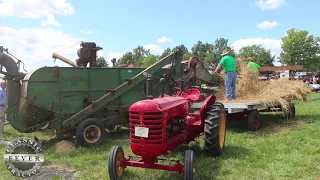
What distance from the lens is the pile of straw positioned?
9.42m

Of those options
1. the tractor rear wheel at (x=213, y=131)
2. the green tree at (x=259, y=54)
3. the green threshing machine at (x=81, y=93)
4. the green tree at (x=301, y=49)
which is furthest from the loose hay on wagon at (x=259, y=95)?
the green tree at (x=259, y=54)

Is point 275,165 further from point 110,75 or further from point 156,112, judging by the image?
point 110,75

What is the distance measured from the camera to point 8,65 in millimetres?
9422

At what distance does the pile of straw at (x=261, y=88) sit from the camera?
9422 millimetres

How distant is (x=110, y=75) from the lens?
9055 millimetres

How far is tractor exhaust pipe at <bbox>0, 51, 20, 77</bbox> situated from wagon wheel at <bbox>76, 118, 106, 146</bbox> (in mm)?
3166

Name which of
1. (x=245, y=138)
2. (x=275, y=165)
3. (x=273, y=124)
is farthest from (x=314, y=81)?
(x=275, y=165)

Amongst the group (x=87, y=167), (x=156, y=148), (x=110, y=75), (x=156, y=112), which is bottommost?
(x=87, y=167)

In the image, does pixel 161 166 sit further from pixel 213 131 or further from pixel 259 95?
pixel 259 95

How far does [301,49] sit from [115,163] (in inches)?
2003

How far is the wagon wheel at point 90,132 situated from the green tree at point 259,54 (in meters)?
59.7

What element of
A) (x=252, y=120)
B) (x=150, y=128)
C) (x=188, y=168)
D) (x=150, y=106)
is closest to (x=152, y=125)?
(x=150, y=128)

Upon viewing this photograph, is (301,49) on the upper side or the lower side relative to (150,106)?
upper

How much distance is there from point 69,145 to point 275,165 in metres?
4.77
